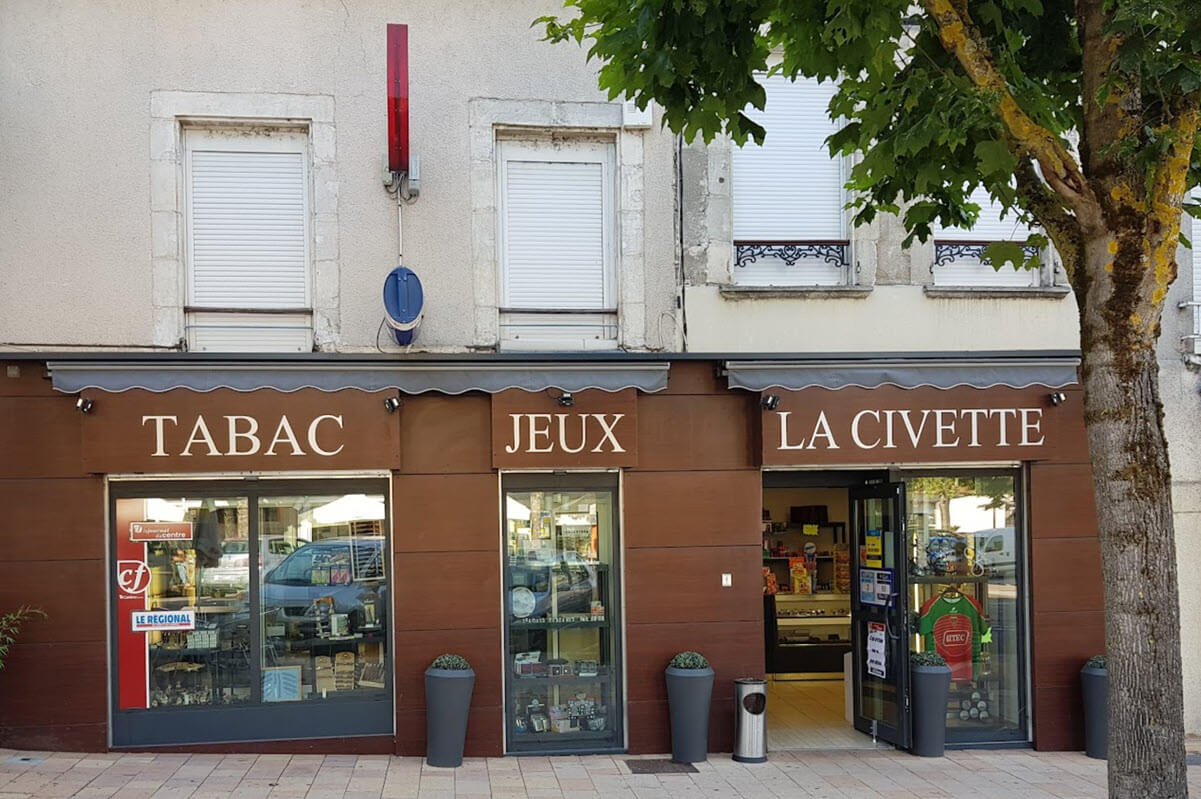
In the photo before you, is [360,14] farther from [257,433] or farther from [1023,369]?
[1023,369]

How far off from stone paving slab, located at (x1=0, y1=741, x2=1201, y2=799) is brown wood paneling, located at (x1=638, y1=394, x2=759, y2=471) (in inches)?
100

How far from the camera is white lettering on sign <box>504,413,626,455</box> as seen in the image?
956cm

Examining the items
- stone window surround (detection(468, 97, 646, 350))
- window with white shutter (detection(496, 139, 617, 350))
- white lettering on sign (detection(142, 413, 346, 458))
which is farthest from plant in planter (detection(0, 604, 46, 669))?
window with white shutter (detection(496, 139, 617, 350))

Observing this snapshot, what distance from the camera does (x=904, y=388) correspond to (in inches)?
383

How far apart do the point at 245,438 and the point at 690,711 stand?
14.3ft

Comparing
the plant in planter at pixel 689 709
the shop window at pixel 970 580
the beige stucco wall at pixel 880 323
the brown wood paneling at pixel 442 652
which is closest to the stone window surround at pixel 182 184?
the brown wood paneling at pixel 442 652

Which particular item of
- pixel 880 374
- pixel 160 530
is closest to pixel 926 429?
pixel 880 374

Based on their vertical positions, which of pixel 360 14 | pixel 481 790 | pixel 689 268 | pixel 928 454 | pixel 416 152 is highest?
pixel 360 14

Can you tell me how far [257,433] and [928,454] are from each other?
585 centimetres

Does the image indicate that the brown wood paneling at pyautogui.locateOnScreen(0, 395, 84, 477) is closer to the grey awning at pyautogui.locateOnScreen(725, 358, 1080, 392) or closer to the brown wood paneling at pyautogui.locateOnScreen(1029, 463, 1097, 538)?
the grey awning at pyautogui.locateOnScreen(725, 358, 1080, 392)

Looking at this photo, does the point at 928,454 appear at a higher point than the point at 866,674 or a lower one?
higher

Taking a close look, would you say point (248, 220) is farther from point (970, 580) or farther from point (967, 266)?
point (970, 580)

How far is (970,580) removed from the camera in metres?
10.4

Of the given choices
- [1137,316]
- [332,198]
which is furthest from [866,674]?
[332,198]
